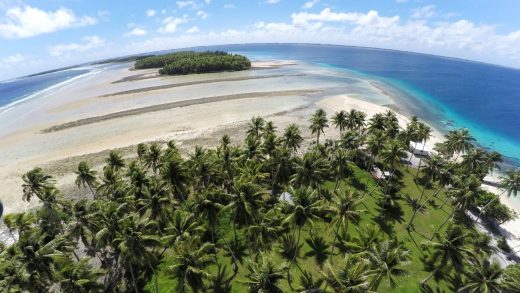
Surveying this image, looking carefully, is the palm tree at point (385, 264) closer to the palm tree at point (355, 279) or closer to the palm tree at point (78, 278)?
the palm tree at point (355, 279)

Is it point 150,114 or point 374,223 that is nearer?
point 374,223

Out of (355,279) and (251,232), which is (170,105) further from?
(355,279)

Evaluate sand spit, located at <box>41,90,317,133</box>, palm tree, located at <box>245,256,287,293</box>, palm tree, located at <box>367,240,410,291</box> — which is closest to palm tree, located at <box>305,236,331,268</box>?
palm tree, located at <box>367,240,410,291</box>

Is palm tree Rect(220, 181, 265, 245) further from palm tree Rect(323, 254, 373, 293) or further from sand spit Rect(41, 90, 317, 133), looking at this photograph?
sand spit Rect(41, 90, 317, 133)

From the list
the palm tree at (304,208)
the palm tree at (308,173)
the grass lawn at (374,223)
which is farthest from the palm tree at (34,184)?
the palm tree at (308,173)

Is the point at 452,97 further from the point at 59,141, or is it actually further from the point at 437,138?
the point at 59,141

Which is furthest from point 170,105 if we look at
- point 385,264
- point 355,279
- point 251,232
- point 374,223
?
point 385,264

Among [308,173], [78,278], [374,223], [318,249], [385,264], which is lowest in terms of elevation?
[318,249]
